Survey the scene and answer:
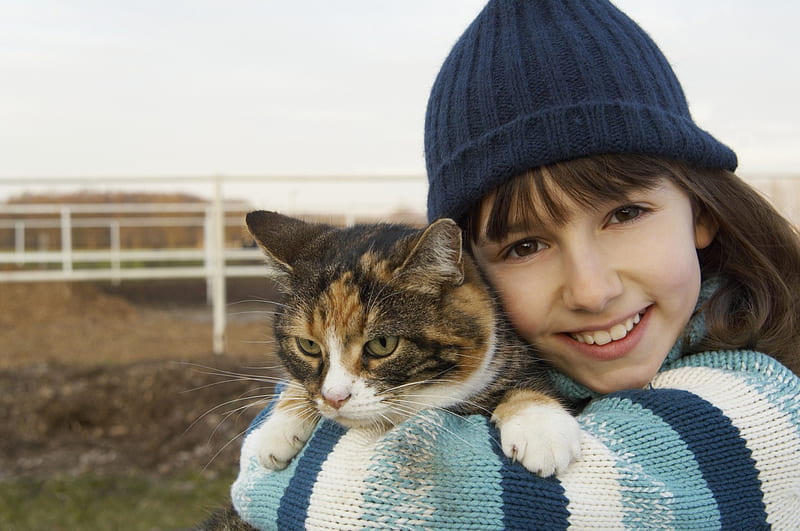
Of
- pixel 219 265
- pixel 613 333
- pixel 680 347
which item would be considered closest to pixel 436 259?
pixel 613 333

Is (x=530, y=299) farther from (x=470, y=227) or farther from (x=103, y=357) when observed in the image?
(x=103, y=357)

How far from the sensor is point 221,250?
880 centimetres

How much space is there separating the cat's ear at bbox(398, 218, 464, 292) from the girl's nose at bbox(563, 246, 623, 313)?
31 centimetres

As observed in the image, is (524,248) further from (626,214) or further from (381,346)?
(381,346)

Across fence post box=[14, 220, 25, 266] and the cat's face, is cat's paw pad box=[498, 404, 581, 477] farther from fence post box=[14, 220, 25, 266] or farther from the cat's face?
fence post box=[14, 220, 25, 266]

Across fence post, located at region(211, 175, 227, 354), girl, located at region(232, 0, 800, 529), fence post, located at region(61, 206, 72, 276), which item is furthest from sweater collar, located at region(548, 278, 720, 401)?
fence post, located at region(61, 206, 72, 276)

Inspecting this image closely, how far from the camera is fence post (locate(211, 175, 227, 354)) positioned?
8.66 m

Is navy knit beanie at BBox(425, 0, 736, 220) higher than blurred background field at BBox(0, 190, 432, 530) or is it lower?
higher

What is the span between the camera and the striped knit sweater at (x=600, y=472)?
1547 millimetres

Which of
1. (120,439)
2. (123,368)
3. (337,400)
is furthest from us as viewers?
(123,368)

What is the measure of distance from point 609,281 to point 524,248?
310 mm

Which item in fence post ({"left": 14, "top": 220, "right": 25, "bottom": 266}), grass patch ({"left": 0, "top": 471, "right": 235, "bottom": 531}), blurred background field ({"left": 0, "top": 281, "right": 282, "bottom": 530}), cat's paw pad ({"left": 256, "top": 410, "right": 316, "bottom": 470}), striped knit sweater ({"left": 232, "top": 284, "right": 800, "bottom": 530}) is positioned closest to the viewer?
striped knit sweater ({"left": 232, "top": 284, "right": 800, "bottom": 530})

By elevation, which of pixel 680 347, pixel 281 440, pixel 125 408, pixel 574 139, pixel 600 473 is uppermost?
pixel 574 139

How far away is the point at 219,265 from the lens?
346 inches
